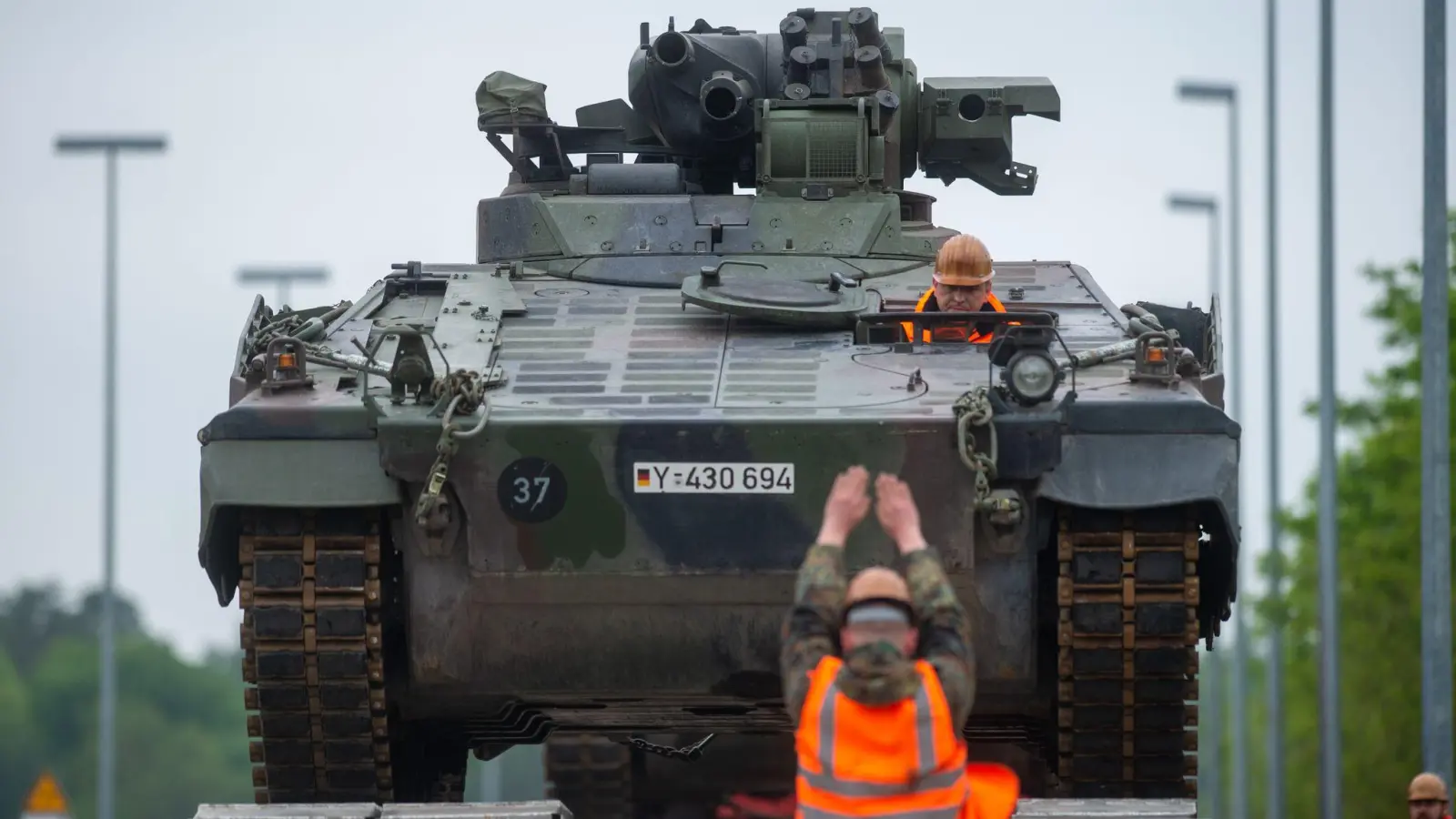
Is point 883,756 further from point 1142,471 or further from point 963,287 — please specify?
point 963,287

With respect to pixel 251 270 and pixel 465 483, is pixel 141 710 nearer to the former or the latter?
pixel 251 270

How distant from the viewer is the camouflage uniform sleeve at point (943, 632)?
1138 cm

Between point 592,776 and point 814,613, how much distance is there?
28.3 feet

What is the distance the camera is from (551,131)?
18844 mm

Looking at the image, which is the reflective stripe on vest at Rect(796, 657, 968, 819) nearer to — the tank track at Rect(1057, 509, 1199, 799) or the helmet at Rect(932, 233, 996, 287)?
the tank track at Rect(1057, 509, 1199, 799)

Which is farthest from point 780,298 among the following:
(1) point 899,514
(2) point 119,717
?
(2) point 119,717

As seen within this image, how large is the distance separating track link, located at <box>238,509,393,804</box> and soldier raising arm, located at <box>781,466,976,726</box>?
311 cm

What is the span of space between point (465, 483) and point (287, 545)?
851 mm

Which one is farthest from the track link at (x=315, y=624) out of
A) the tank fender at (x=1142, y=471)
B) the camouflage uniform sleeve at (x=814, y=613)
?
the camouflage uniform sleeve at (x=814, y=613)

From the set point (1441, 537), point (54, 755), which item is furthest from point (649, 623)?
point (54, 755)

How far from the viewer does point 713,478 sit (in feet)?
47.0

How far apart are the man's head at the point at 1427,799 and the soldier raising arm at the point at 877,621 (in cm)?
353

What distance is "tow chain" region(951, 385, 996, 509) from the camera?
14.2 metres

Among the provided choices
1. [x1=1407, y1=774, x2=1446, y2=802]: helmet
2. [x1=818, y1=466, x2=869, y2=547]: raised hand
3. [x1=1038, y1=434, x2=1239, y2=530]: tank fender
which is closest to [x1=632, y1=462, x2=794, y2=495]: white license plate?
[x1=1038, y1=434, x2=1239, y2=530]: tank fender
